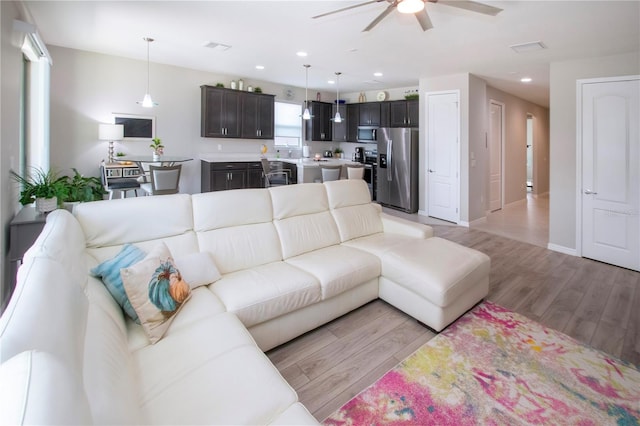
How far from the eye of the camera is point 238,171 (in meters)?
6.55

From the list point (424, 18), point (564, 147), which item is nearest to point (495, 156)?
point (564, 147)

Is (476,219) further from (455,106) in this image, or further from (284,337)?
(284,337)

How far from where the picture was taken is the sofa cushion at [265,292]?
201 cm

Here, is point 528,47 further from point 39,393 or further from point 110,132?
point 110,132

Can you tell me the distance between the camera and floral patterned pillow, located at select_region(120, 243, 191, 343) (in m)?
1.64

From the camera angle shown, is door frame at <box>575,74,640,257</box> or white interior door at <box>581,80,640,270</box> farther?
door frame at <box>575,74,640,257</box>

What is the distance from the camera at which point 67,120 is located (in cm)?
511

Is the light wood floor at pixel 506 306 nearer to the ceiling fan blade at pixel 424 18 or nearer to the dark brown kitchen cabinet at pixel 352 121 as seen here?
the ceiling fan blade at pixel 424 18

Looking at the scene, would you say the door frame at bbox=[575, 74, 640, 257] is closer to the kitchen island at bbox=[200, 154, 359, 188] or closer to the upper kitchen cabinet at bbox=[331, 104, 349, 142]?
the kitchen island at bbox=[200, 154, 359, 188]

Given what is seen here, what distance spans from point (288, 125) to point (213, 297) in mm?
6617

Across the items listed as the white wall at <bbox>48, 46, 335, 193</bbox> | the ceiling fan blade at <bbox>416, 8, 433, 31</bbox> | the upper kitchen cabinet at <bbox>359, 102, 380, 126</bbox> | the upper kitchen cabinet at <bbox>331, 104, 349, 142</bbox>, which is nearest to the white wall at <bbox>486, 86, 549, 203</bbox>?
the upper kitchen cabinet at <bbox>359, 102, 380, 126</bbox>

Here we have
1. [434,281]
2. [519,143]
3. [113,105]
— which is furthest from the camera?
[519,143]

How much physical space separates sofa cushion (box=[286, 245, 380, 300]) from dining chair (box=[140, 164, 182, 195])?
234 cm

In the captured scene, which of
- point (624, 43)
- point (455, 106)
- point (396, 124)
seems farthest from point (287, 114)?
point (624, 43)
